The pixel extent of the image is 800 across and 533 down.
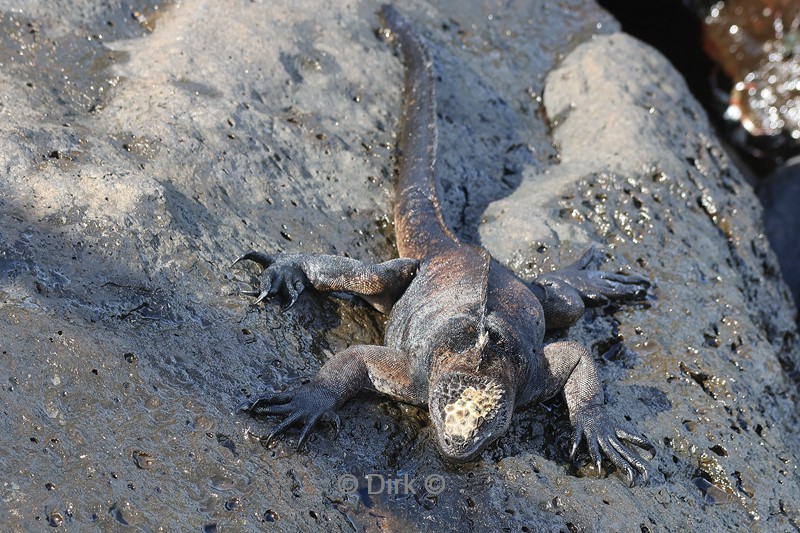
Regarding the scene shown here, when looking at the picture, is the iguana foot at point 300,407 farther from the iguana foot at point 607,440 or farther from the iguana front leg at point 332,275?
the iguana foot at point 607,440

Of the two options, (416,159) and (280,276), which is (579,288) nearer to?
(416,159)

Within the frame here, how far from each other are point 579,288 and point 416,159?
1526mm

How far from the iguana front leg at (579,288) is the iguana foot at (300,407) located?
167 centimetres

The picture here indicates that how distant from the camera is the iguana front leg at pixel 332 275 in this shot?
481 centimetres

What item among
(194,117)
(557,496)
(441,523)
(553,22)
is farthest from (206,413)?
(553,22)

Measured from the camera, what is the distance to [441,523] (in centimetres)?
381

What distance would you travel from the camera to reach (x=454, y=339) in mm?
4430

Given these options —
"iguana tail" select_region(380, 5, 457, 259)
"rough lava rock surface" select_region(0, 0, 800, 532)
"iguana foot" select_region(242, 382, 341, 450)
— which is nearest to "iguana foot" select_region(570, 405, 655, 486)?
"rough lava rock surface" select_region(0, 0, 800, 532)

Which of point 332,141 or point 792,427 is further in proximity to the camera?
point 332,141

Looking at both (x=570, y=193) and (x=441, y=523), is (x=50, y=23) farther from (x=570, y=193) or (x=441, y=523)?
(x=441, y=523)

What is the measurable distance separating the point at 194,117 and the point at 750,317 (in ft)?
13.5

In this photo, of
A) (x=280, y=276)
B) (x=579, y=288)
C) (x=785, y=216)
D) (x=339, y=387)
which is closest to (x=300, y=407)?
(x=339, y=387)

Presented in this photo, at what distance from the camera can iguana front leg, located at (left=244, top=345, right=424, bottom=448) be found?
4.08 meters

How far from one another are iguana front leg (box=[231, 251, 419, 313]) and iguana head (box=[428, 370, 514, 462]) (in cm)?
101
